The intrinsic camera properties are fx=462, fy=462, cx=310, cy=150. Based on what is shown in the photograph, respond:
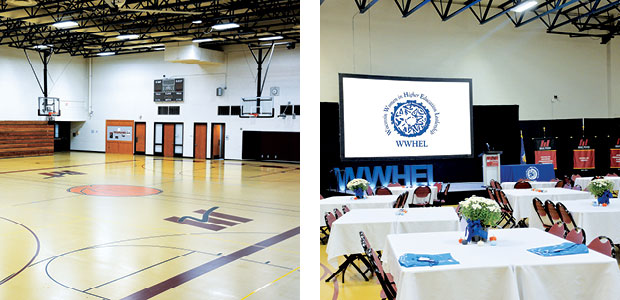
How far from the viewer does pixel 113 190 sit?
475 inches

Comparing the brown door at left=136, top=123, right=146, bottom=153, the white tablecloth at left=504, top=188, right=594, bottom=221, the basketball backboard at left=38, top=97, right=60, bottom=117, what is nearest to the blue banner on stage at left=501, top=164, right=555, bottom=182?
the white tablecloth at left=504, top=188, right=594, bottom=221

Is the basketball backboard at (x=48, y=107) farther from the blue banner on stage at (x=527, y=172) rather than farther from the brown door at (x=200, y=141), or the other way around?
the blue banner on stage at (x=527, y=172)

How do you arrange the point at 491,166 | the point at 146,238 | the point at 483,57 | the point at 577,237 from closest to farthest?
the point at 577,237 → the point at 146,238 → the point at 491,166 → the point at 483,57

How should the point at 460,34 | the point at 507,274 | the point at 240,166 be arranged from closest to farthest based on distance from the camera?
the point at 507,274 < the point at 460,34 < the point at 240,166

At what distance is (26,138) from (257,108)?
1166cm

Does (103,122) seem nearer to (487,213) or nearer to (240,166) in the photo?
(240,166)

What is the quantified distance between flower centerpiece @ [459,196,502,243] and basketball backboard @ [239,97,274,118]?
51.8 ft

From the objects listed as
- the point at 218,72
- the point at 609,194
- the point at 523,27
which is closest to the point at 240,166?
the point at 218,72

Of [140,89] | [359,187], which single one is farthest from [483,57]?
[140,89]

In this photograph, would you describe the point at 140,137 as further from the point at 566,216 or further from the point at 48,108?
the point at 566,216

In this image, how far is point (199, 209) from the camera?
32.0 ft

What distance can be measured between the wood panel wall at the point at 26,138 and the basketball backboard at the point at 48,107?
524mm

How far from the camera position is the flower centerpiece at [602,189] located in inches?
246

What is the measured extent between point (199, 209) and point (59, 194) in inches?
158
